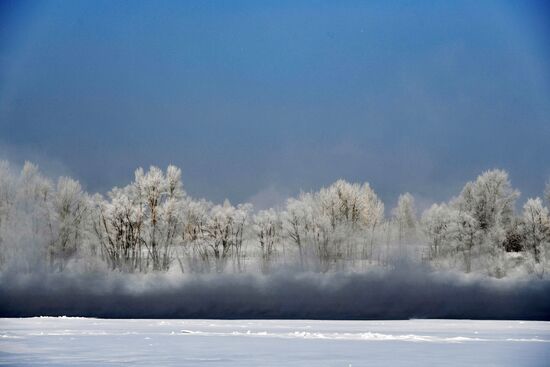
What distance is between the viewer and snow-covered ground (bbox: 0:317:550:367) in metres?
19.1

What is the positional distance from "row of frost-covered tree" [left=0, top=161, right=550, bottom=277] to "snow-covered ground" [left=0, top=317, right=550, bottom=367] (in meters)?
17.4

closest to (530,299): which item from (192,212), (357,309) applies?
(357,309)

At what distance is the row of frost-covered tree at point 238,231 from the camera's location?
49625 mm

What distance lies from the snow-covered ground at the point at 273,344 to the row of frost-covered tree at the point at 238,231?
17.4 m

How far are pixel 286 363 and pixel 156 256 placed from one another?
33.4m

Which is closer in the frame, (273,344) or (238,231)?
(273,344)

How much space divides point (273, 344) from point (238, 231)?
1183 inches

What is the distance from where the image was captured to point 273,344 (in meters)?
23.8

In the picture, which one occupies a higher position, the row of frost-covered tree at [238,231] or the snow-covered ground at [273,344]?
the row of frost-covered tree at [238,231]

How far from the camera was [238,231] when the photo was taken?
53688mm

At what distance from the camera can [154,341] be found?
81.3 ft

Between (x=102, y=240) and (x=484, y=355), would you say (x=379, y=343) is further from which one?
(x=102, y=240)

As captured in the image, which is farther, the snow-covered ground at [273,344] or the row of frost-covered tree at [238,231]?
the row of frost-covered tree at [238,231]

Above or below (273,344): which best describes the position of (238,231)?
above
